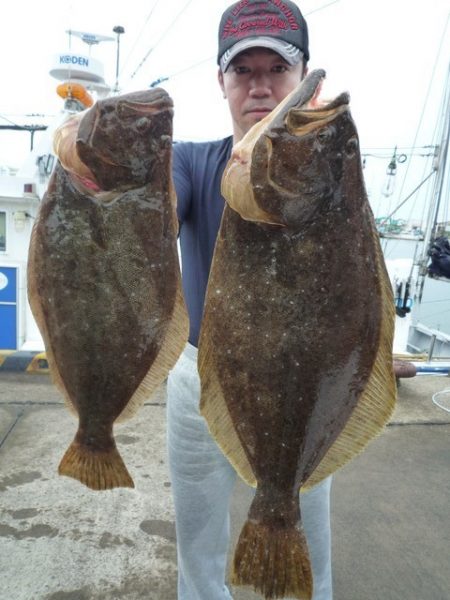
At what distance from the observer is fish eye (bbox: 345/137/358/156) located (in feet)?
4.29

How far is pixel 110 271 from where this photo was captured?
1.48 m

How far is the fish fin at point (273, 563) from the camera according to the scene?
1.59 metres

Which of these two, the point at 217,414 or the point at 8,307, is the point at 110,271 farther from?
the point at 8,307

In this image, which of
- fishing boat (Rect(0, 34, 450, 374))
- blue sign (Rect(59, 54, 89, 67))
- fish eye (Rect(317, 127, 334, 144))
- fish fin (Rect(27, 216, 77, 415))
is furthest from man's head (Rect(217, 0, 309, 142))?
blue sign (Rect(59, 54, 89, 67))

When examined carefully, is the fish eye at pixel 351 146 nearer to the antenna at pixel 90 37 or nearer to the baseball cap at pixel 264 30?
the baseball cap at pixel 264 30

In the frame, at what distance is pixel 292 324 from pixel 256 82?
891 mm

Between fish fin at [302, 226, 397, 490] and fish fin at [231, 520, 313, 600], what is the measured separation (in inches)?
7.3

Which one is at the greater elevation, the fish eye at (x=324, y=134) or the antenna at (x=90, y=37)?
the antenna at (x=90, y=37)

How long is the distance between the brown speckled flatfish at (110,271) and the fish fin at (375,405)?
609 millimetres

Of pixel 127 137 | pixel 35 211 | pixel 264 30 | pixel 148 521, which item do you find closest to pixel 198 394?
pixel 127 137

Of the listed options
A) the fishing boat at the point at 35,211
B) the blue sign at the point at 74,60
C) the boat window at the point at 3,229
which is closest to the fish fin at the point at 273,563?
the fishing boat at the point at 35,211

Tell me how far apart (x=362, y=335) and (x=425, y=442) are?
4100 millimetres

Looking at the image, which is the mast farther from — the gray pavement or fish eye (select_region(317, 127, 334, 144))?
fish eye (select_region(317, 127, 334, 144))

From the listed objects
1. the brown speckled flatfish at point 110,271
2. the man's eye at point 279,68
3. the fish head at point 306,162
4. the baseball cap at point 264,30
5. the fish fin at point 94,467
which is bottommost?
the fish fin at point 94,467
